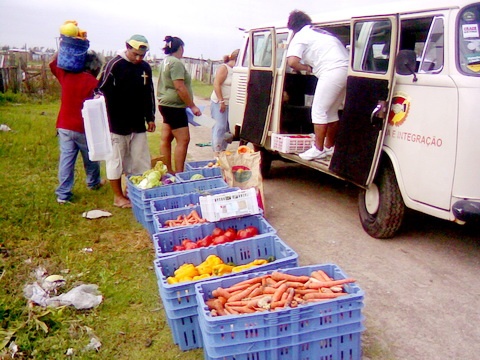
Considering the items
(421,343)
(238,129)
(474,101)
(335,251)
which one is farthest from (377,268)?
(238,129)

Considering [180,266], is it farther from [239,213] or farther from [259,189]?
[259,189]

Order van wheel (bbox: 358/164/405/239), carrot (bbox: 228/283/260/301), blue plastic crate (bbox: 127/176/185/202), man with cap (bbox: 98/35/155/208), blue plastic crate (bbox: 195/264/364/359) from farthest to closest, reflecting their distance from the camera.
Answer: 1. man with cap (bbox: 98/35/155/208)
2. blue plastic crate (bbox: 127/176/185/202)
3. van wheel (bbox: 358/164/405/239)
4. carrot (bbox: 228/283/260/301)
5. blue plastic crate (bbox: 195/264/364/359)

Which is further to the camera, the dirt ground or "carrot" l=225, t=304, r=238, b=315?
the dirt ground

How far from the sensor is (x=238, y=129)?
8.07 metres

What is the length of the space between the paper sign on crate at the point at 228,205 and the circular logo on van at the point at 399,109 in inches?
60.4

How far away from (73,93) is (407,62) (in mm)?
3803

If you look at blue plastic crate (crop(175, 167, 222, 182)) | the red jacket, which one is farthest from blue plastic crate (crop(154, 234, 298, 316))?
the red jacket

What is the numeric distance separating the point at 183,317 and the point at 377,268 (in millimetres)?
2058

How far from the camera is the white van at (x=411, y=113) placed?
4.00m

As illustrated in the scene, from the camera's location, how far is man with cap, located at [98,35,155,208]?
5723 mm

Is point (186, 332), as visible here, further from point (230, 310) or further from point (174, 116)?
point (174, 116)

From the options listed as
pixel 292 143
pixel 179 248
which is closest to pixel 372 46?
pixel 292 143

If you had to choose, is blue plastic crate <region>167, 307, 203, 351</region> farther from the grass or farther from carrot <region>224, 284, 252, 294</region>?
carrot <region>224, 284, 252, 294</region>

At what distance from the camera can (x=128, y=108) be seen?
592 cm
